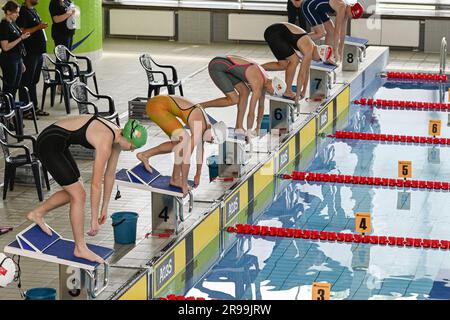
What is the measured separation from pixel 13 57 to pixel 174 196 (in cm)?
422

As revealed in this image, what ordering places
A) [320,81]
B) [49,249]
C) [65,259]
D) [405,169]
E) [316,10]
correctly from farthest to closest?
[316,10], [320,81], [405,169], [49,249], [65,259]

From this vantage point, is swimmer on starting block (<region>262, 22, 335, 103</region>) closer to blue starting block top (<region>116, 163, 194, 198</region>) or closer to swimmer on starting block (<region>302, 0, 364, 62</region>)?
swimmer on starting block (<region>302, 0, 364, 62</region>)

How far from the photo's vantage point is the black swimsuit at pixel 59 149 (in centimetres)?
655

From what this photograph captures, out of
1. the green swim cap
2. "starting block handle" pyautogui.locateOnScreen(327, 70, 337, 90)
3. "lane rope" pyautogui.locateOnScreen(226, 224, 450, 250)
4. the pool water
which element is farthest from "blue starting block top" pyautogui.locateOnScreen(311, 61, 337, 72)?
the green swim cap

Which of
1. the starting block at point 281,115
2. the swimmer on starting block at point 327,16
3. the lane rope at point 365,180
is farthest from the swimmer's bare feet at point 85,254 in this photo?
the swimmer on starting block at point 327,16

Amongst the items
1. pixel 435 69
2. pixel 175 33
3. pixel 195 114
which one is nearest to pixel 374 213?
pixel 195 114

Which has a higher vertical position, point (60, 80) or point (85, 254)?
point (60, 80)

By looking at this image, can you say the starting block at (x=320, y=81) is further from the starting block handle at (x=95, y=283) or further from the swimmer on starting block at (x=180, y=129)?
the starting block handle at (x=95, y=283)

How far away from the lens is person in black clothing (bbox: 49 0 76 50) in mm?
13672

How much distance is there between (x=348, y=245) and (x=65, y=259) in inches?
114

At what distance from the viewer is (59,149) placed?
6.59 metres

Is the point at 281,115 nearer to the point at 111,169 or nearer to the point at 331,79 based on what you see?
the point at 331,79

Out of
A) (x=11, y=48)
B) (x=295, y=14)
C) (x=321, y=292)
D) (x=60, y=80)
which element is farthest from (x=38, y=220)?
(x=295, y=14)
